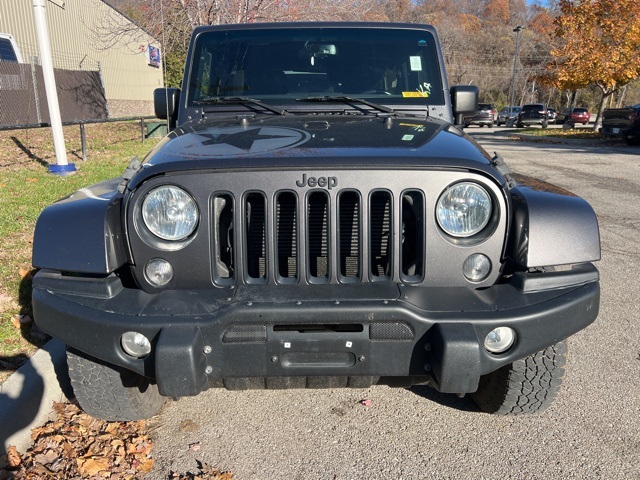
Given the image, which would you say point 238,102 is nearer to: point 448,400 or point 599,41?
point 448,400

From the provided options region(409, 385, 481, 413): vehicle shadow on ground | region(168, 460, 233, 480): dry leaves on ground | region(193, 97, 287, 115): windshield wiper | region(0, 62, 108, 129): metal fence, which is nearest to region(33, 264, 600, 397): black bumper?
region(168, 460, 233, 480): dry leaves on ground

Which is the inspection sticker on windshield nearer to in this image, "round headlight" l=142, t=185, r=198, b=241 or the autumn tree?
"round headlight" l=142, t=185, r=198, b=241

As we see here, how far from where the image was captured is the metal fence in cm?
1067

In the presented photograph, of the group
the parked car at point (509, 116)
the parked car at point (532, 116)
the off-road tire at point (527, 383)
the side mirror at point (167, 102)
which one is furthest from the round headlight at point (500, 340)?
the parked car at point (509, 116)

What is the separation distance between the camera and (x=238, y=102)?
11.2 feet

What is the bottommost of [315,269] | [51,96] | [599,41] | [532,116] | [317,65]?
[532,116]

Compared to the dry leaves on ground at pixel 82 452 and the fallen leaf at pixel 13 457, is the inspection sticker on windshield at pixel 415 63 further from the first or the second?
the fallen leaf at pixel 13 457

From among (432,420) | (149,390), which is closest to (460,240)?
(432,420)

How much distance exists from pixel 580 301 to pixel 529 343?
0.27m

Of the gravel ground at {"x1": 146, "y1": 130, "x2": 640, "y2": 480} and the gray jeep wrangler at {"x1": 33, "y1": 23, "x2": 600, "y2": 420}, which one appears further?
the gravel ground at {"x1": 146, "y1": 130, "x2": 640, "y2": 480}

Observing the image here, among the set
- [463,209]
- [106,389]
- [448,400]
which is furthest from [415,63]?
[106,389]

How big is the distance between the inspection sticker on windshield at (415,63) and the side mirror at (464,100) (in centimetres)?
28

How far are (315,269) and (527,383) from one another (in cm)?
117

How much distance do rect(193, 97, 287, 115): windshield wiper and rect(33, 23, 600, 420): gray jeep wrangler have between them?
0.85m
